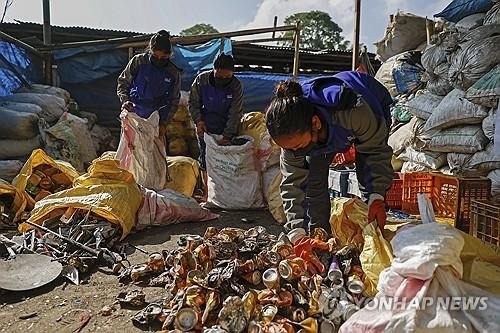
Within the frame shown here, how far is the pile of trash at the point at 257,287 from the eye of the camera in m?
1.85

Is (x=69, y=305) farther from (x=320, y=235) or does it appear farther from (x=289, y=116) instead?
(x=289, y=116)

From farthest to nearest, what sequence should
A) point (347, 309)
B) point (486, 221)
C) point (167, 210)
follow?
point (167, 210) < point (486, 221) < point (347, 309)

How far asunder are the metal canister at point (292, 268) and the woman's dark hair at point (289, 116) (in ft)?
1.95

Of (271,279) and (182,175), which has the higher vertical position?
(182,175)

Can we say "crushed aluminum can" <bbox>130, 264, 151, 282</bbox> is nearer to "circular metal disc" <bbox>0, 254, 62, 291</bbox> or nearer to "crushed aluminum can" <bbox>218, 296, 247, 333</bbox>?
"circular metal disc" <bbox>0, 254, 62, 291</bbox>

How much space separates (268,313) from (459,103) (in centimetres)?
251

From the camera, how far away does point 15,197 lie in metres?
3.75

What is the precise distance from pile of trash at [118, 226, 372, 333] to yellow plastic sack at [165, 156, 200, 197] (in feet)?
6.25

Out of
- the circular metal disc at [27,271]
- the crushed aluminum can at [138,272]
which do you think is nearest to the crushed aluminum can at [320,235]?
the crushed aluminum can at [138,272]

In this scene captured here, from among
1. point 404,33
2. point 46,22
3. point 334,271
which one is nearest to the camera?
point 334,271

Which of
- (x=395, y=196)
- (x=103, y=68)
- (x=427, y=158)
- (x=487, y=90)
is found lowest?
(x=395, y=196)

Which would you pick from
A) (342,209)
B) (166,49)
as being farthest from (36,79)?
(342,209)

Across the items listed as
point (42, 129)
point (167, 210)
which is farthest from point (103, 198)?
point (42, 129)

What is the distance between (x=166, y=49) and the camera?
401 centimetres
